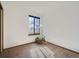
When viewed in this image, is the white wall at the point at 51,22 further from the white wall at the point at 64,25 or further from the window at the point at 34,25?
the window at the point at 34,25

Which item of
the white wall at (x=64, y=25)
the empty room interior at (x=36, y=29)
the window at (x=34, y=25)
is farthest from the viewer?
the window at (x=34, y=25)

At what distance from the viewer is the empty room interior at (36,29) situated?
10.3 ft

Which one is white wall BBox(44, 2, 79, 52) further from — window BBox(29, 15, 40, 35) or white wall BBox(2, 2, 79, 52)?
window BBox(29, 15, 40, 35)

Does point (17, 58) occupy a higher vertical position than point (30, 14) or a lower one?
lower

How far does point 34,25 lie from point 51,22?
110cm

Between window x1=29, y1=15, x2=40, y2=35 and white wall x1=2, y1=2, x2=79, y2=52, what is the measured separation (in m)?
0.36

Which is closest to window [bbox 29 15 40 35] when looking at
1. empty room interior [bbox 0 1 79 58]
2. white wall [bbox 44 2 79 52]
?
empty room interior [bbox 0 1 79 58]

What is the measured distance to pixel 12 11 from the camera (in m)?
3.57

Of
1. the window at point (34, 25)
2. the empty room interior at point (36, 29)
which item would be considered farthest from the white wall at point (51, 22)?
the window at point (34, 25)

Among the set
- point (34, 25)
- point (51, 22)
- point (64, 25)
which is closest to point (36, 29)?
point (34, 25)

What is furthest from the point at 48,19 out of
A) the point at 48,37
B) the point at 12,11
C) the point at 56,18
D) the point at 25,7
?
the point at 12,11

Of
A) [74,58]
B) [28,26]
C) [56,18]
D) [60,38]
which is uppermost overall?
[56,18]

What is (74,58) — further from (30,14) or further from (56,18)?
(30,14)

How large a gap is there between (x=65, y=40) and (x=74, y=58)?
1.18m
